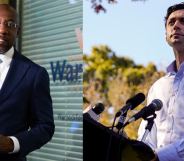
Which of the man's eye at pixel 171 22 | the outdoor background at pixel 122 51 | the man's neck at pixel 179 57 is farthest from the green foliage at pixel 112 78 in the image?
the man's eye at pixel 171 22

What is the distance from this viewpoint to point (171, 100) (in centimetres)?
269

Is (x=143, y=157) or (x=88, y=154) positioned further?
(x=88, y=154)

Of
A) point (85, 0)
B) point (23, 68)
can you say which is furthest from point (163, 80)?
point (85, 0)

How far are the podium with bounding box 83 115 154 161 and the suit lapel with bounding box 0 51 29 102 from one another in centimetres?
43

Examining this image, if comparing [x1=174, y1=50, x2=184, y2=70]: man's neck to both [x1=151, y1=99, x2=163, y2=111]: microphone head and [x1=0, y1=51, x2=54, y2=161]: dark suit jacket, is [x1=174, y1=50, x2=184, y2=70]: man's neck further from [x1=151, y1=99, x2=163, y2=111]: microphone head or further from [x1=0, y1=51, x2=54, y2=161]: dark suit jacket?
[x1=0, y1=51, x2=54, y2=161]: dark suit jacket

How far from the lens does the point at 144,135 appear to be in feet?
8.27

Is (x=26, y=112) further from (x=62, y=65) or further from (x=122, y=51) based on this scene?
(x=62, y=65)

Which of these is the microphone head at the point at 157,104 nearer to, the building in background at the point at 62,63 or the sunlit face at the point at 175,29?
the sunlit face at the point at 175,29

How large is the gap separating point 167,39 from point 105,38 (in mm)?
501

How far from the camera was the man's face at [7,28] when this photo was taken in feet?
9.47

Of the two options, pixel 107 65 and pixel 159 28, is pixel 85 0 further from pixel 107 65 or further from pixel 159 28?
pixel 159 28

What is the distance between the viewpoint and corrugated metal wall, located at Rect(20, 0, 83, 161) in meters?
3.73

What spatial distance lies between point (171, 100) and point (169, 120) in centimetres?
11

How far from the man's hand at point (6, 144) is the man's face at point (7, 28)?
0.56m
